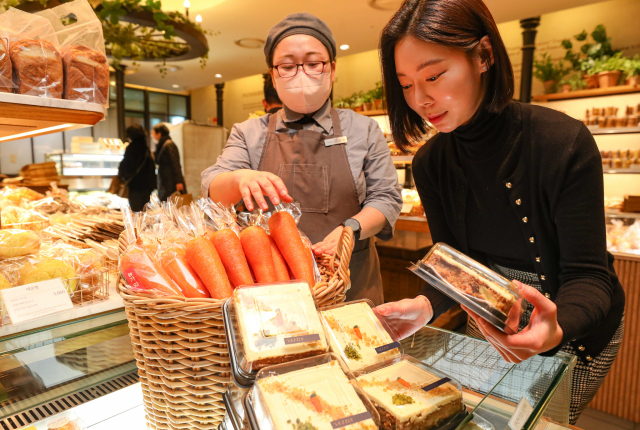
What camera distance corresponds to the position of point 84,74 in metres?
1.25

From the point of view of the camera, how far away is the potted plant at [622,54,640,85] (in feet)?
13.2

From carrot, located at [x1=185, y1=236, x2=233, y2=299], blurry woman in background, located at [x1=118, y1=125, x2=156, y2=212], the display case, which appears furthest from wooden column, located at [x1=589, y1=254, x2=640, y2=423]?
the display case

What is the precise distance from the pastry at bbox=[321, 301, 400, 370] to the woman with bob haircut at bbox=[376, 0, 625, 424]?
0.09 meters

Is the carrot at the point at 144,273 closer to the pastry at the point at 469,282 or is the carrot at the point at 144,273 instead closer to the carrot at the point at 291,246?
the carrot at the point at 291,246

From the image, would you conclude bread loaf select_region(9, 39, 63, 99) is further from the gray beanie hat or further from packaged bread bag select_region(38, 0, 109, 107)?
the gray beanie hat

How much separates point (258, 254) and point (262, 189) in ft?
0.70

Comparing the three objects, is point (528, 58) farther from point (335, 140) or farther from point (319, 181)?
point (319, 181)

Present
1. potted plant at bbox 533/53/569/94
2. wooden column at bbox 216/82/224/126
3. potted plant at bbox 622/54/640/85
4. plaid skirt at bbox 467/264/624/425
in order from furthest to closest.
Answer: wooden column at bbox 216/82/224/126 < potted plant at bbox 533/53/569/94 < potted plant at bbox 622/54/640/85 < plaid skirt at bbox 467/264/624/425

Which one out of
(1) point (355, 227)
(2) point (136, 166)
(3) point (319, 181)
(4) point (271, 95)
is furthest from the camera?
(2) point (136, 166)

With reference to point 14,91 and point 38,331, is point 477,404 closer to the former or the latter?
point 38,331

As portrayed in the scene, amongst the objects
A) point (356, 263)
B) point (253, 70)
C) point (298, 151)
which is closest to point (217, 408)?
point (356, 263)

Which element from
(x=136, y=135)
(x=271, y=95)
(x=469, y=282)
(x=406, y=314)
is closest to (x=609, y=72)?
(x=271, y=95)

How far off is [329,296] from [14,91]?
1020 millimetres

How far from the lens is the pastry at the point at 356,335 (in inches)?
29.4
